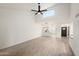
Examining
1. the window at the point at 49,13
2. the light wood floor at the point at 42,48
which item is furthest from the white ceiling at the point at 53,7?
the light wood floor at the point at 42,48

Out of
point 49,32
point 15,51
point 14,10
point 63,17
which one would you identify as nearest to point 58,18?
point 63,17

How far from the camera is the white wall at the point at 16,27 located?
189cm

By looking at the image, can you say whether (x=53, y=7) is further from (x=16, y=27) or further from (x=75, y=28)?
(x=16, y=27)

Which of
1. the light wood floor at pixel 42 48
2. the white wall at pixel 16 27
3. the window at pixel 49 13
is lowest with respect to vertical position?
the light wood floor at pixel 42 48

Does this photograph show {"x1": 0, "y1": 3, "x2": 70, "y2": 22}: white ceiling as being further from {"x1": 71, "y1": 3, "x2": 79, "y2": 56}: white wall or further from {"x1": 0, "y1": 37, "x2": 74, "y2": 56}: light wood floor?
{"x1": 0, "y1": 37, "x2": 74, "y2": 56}: light wood floor

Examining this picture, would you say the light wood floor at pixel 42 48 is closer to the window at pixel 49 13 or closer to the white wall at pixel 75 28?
the white wall at pixel 75 28

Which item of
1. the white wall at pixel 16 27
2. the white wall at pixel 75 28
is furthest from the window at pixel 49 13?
the white wall at pixel 75 28

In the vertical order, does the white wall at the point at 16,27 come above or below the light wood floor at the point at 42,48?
above

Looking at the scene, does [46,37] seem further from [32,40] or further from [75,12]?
[75,12]

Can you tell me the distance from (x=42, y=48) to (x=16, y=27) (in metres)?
0.51

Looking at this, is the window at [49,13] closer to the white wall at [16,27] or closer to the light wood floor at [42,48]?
the white wall at [16,27]

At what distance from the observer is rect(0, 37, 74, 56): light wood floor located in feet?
6.08

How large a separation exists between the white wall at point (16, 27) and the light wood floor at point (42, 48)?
0.08 m

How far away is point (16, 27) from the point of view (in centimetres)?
195
